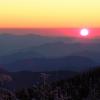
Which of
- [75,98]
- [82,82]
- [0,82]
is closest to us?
[0,82]

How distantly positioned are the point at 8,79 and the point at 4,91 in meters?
0.32

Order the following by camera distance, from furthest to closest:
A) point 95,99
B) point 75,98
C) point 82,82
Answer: point 82,82
point 75,98
point 95,99

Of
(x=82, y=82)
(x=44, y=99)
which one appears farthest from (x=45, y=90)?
(x=82, y=82)

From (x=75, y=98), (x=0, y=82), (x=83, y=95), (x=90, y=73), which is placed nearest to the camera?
(x=0, y=82)

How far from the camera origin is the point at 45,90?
39.2ft

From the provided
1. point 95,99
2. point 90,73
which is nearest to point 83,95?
point 95,99

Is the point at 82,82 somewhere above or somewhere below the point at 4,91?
above

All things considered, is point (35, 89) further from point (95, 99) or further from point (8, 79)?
point (95, 99)

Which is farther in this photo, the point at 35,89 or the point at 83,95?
the point at 83,95

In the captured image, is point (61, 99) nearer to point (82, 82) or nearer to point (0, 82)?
point (0, 82)

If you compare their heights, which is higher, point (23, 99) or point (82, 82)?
point (82, 82)

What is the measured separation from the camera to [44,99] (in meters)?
11.9

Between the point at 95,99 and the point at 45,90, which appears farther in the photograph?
the point at 95,99

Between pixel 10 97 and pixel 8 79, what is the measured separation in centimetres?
44
